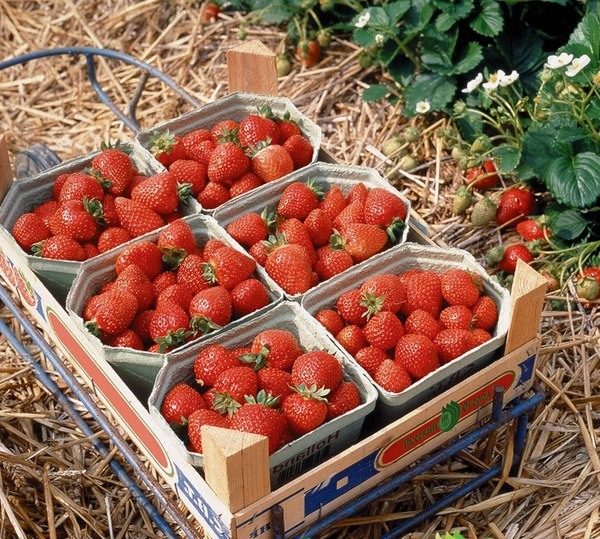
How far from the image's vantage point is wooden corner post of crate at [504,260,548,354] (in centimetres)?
204

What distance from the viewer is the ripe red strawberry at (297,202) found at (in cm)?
246

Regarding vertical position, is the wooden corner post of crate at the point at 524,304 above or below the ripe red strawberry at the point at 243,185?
below

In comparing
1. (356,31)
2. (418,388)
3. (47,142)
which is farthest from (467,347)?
(47,142)

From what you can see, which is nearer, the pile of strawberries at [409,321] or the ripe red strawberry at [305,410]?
the ripe red strawberry at [305,410]

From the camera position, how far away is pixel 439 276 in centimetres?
231

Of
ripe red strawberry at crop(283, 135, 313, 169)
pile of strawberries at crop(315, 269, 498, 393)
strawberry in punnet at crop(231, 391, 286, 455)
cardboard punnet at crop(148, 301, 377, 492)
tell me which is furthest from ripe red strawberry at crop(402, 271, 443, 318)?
ripe red strawberry at crop(283, 135, 313, 169)

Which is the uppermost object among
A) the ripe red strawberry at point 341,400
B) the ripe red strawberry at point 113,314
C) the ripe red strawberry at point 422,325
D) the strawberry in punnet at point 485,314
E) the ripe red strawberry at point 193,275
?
the ripe red strawberry at point 113,314

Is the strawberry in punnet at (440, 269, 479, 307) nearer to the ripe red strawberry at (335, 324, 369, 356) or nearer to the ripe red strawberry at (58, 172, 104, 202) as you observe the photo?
the ripe red strawberry at (335, 324, 369, 356)

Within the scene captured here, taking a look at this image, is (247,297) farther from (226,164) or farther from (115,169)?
(115,169)

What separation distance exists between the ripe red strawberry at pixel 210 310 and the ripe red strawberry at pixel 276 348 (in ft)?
0.34

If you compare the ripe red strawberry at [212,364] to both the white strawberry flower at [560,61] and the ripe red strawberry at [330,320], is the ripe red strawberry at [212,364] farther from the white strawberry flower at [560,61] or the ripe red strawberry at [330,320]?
the white strawberry flower at [560,61]

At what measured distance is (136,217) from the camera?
2.45 meters

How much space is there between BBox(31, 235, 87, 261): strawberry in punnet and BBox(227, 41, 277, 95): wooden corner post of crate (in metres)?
0.79

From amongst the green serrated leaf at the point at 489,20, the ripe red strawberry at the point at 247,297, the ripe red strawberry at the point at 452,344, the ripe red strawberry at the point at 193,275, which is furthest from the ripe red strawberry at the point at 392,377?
the green serrated leaf at the point at 489,20
